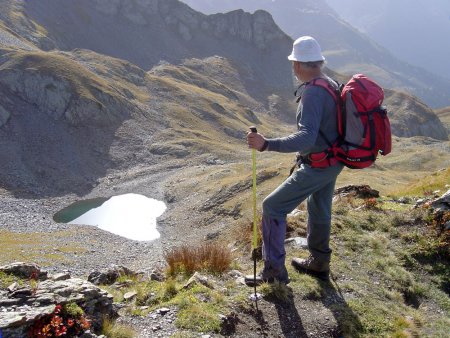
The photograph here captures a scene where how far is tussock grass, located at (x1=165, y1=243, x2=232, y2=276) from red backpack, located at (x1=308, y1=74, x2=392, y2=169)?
3.77 m

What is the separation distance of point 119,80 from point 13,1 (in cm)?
7466

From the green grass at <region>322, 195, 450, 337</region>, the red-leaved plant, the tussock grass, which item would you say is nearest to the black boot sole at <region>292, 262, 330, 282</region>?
the green grass at <region>322, 195, 450, 337</region>

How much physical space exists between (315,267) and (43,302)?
556 centimetres

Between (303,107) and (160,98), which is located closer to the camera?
(303,107)

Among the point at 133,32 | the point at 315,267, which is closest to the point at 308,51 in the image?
the point at 315,267

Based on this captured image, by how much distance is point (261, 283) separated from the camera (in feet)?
28.3

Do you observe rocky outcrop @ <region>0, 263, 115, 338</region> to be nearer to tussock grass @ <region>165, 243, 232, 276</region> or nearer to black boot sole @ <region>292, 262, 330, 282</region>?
tussock grass @ <region>165, 243, 232, 276</region>

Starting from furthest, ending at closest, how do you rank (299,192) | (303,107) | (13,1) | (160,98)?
1. (13,1)
2. (160,98)
3. (299,192)
4. (303,107)

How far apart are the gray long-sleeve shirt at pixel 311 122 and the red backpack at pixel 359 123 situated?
107 millimetres

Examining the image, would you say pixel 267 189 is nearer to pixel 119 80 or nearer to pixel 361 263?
pixel 361 263

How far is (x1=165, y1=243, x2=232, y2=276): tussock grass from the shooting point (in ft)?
32.3

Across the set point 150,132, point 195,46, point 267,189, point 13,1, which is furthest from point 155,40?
point 267,189

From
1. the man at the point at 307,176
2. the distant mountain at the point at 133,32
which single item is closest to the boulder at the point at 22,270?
the man at the point at 307,176

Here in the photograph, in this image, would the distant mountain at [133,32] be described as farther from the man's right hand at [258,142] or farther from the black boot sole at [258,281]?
the man's right hand at [258,142]
